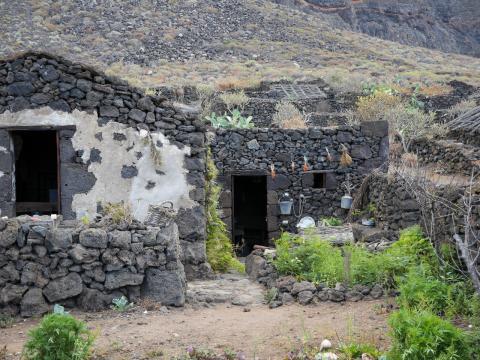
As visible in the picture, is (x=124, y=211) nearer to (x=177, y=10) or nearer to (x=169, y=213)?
(x=169, y=213)

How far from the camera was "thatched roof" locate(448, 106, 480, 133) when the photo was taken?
1206 centimetres

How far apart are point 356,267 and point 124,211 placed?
291cm

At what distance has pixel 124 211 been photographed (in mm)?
7438

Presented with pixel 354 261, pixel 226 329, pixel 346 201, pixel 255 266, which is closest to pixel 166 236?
pixel 226 329

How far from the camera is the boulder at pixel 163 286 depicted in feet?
23.6

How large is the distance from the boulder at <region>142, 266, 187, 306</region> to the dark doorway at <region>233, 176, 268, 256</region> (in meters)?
10.4

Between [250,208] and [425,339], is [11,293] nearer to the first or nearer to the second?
[425,339]

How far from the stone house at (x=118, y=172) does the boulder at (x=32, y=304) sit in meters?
0.01

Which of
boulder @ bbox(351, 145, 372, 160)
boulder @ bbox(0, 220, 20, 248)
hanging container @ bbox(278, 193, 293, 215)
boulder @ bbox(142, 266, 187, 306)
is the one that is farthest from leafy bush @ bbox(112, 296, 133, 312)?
boulder @ bbox(351, 145, 372, 160)

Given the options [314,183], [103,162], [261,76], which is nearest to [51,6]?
[261,76]

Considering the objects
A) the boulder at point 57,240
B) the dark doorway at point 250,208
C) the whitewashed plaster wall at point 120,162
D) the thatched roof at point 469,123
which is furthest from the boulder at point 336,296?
the dark doorway at point 250,208

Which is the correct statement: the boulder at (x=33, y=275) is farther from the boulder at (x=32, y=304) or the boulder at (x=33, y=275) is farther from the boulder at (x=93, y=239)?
the boulder at (x=93, y=239)

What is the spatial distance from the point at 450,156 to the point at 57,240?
26.1ft

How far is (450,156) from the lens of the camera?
39.4ft
